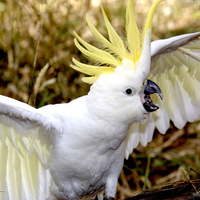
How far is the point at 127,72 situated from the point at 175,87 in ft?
2.36

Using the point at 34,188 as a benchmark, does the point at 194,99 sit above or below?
above

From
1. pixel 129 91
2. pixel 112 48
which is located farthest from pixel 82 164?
pixel 112 48

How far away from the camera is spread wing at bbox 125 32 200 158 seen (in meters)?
2.00

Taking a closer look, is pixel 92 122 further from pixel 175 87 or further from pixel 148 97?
pixel 175 87

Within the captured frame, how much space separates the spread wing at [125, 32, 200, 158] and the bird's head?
1.13 ft

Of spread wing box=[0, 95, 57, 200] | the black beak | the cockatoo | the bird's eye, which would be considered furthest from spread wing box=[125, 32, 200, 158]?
spread wing box=[0, 95, 57, 200]

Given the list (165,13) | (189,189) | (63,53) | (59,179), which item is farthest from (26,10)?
(189,189)

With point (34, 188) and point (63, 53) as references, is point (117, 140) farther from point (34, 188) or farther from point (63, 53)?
point (63, 53)

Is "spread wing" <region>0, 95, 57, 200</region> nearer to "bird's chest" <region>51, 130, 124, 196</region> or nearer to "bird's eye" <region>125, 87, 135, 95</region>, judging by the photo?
"bird's chest" <region>51, 130, 124, 196</region>

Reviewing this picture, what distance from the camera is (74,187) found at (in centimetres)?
187

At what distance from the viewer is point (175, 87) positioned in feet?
7.14

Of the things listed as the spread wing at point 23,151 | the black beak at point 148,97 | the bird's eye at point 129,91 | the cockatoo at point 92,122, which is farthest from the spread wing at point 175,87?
the spread wing at point 23,151

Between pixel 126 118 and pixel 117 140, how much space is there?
0.16 meters

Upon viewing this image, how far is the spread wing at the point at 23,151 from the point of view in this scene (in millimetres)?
1541
